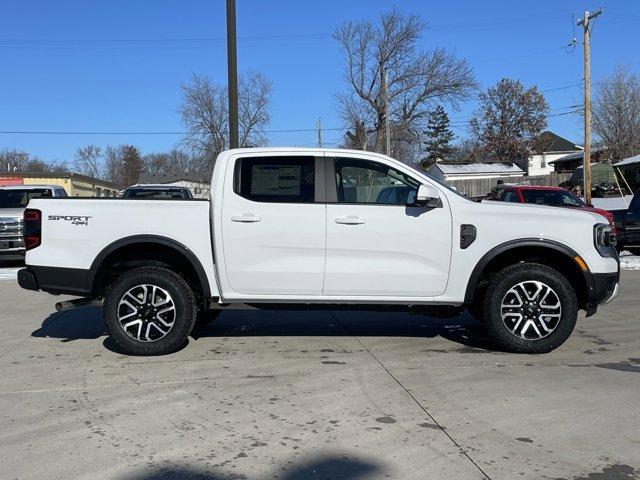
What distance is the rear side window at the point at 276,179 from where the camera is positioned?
5961mm

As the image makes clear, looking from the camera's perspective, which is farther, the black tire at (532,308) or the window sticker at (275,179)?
the window sticker at (275,179)

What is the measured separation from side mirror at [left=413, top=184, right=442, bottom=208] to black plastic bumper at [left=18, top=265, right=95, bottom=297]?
3260mm

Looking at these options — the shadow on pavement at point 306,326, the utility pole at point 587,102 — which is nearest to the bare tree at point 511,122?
the utility pole at point 587,102

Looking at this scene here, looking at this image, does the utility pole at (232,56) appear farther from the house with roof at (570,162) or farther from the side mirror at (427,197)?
the house with roof at (570,162)

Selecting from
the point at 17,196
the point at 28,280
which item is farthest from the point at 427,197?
the point at 17,196

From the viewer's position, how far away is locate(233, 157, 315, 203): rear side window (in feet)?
19.6

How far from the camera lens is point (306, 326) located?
24.7 ft

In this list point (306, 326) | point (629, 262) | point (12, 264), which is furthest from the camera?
point (12, 264)

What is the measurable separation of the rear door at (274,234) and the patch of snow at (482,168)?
54.2 metres

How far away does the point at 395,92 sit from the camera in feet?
162

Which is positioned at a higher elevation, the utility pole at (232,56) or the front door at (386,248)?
the utility pole at (232,56)

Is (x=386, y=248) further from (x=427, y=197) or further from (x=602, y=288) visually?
(x=602, y=288)

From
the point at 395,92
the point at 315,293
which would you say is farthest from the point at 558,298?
the point at 395,92

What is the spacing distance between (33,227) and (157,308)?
1473mm
